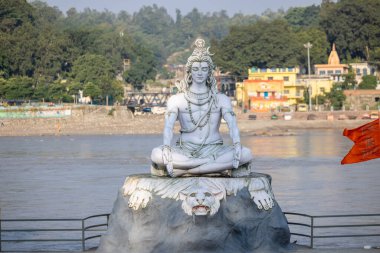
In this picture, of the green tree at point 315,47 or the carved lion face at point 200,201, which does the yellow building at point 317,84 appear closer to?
the green tree at point 315,47

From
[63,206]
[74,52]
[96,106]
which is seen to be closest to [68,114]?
[96,106]

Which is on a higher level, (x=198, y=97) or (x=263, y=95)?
(x=198, y=97)

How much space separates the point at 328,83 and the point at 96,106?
20.2m

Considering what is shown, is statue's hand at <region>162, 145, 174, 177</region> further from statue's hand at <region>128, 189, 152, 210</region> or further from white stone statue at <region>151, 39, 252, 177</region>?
statue's hand at <region>128, 189, 152, 210</region>

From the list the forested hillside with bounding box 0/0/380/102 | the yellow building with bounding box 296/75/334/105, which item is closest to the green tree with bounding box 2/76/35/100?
the forested hillside with bounding box 0/0/380/102

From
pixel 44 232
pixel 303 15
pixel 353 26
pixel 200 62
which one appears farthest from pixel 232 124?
pixel 303 15

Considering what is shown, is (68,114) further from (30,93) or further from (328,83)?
(328,83)

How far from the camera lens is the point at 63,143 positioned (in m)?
92.7

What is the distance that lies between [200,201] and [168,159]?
994mm

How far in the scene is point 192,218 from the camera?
2297 centimetres

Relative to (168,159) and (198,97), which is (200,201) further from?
(198,97)

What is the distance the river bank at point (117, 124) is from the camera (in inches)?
4151

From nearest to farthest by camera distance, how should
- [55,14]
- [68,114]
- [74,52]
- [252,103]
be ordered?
[68,114]
[252,103]
[74,52]
[55,14]

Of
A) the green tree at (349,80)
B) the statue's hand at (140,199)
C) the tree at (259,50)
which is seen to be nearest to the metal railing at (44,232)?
the statue's hand at (140,199)
